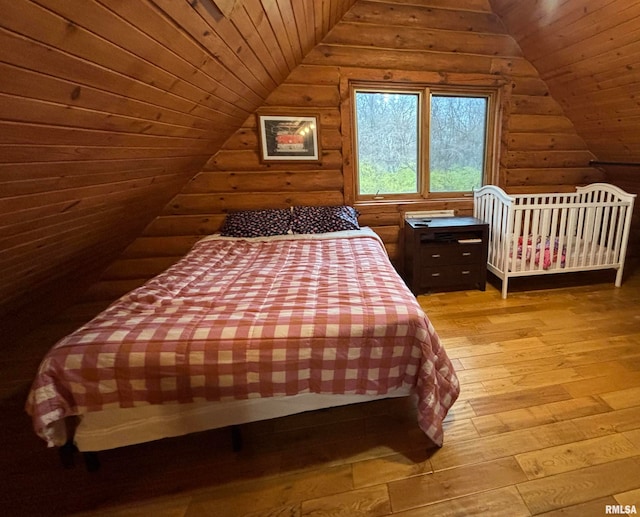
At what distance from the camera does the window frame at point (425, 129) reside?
2.95 metres

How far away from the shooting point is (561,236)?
268 cm

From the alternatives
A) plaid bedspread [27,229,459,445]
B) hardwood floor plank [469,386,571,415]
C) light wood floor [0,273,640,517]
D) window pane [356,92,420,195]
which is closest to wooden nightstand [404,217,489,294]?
window pane [356,92,420,195]

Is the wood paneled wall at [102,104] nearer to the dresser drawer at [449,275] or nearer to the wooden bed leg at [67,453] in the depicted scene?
the wooden bed leg at [67,453]

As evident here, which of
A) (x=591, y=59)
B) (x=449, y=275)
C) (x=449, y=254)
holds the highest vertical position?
(x=591, y=59)

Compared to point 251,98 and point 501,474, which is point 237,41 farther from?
point 501,474

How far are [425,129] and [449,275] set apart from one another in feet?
4.78

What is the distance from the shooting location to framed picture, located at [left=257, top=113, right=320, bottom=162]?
280 cm

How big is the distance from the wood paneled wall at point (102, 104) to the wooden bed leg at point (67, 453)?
0.78 metres

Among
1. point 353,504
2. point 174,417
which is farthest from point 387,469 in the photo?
point 174,417

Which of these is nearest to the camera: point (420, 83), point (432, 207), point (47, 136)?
point (47, 136)

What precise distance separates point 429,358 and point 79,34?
56.6 inches

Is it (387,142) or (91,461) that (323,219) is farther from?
(91,461)

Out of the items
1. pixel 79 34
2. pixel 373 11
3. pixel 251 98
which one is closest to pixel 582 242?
pixel 373 11

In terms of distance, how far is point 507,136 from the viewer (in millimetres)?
3104
